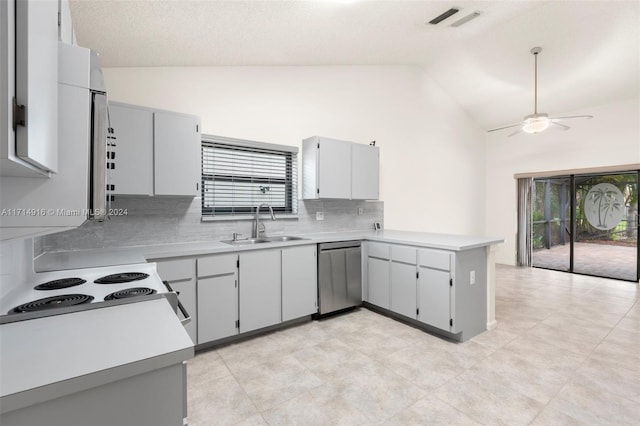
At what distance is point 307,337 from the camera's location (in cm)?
292

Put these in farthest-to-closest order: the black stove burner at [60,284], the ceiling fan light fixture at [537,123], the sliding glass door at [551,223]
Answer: the sliding glass door at [551,223] < the ceiling fan light fixture at [537,123] < the black stove burner at [60,284]

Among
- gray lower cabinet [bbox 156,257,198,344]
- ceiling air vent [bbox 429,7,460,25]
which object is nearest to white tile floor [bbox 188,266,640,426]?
gray lower cabinet [bbox 156,257,198,344]

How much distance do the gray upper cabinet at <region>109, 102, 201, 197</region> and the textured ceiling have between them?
2.19ft

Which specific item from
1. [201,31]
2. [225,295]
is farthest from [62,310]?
[201,31]

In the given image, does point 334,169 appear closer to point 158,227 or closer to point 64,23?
point 158,227

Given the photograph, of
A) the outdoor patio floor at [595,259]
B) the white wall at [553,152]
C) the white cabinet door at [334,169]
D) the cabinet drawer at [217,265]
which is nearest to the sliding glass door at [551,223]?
the outdoor patio floor at [595,259]

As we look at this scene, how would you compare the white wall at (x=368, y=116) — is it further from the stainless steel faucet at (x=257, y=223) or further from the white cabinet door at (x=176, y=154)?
the stainless steel faucet at (x=257, y=223)

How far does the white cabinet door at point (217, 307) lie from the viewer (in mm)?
2570

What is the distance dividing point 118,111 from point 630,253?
760cm

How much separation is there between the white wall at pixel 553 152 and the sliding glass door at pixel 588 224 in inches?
14.7

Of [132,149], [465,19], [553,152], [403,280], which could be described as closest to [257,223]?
[132,149]

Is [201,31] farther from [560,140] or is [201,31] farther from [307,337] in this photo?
[560,140]

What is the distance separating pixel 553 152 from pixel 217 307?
20.9ft

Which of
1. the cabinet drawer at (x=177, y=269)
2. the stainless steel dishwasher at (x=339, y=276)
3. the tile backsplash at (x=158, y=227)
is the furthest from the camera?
the stainless steel dishwasher at (x=339, y=276)
